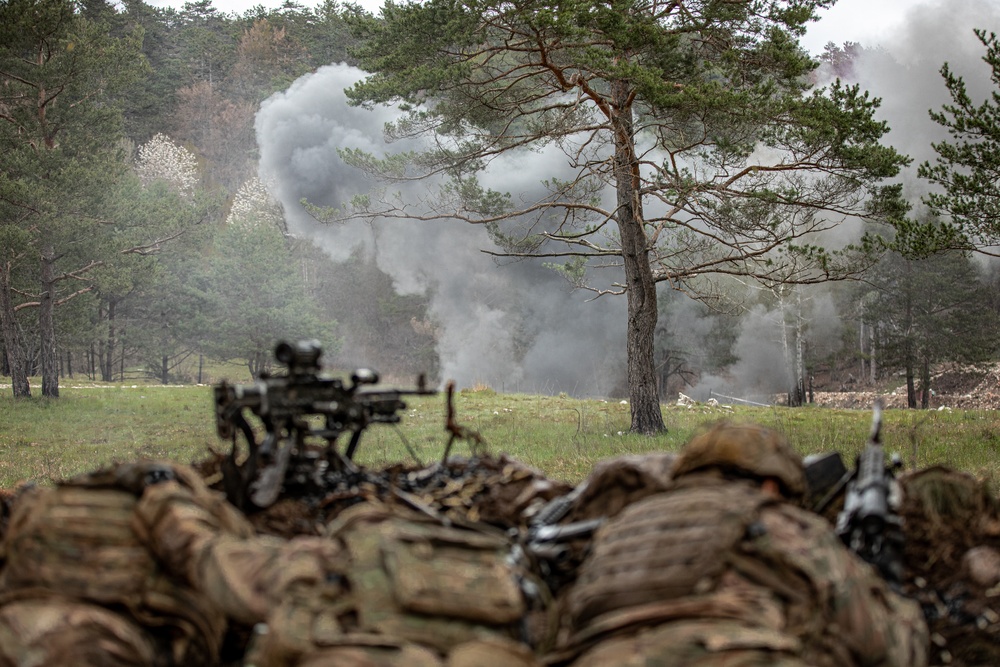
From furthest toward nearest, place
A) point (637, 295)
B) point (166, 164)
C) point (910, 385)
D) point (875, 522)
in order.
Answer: point (166, 164) < point (910, 385) < point (637, 295) < point (875, 522)

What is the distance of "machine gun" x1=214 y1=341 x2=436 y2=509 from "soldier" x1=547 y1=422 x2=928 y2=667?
1431 mm

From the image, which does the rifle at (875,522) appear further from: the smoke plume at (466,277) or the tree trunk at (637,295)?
the smoke plume at (466,277)

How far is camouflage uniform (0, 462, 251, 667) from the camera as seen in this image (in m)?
2.55

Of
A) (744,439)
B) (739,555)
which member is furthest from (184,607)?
(744,439)

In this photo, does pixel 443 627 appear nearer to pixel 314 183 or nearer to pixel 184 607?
pixel 184 607

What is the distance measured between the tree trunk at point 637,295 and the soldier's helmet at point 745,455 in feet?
46.0

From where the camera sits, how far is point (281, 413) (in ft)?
11.9

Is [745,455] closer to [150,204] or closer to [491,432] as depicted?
[491,432]

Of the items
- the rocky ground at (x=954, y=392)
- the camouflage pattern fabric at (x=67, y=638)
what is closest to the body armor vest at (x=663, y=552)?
the camouflage pattern fabric at (x=67, y=638)

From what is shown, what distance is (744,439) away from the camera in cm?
323

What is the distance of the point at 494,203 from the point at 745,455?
16396 millimetres

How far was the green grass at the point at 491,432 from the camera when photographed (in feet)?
46.3

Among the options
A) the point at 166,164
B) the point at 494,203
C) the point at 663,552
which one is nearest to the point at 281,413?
the point at 663,552

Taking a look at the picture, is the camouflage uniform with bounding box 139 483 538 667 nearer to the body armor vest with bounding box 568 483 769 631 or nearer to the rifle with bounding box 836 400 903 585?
the body armor vest with bounding box 568 483 769 631
